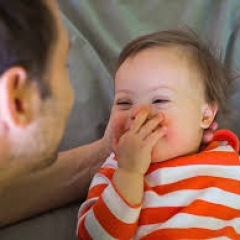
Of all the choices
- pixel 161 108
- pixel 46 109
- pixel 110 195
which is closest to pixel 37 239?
pixel 110 195

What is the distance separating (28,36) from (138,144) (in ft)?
1.04

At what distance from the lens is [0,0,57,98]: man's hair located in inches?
20.4

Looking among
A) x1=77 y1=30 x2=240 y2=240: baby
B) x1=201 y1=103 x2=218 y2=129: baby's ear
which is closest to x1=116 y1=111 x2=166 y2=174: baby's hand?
x1=77 y1=30 x2=240 y2=240: baby

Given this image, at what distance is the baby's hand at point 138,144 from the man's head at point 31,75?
0.24 m

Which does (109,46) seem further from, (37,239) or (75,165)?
(37,239)

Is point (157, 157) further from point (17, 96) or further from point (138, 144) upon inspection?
point (17, 96)

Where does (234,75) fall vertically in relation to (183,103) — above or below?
below

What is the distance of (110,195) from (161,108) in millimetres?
152

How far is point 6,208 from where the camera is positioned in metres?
0.88

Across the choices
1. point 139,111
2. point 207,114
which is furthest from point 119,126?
point 207,114

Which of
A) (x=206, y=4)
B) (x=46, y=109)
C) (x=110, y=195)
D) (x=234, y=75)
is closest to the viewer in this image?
(x=46, y=109)

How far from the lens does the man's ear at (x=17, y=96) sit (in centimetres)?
51

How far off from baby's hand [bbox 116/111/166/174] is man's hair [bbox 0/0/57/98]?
0.91 ft

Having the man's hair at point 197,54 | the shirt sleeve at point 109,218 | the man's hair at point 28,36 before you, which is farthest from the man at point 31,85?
the man's hair at point 197,54
